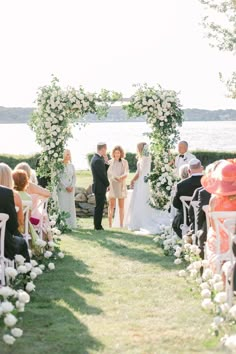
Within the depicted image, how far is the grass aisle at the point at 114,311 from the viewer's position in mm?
5102

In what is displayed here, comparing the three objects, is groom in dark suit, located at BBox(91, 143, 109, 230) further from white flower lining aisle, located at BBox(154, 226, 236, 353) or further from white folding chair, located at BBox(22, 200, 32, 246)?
white folding chair, located at BBox(22, 200, 32, 246)

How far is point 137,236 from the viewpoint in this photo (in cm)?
1209

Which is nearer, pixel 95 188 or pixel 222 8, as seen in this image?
pixel 95 188

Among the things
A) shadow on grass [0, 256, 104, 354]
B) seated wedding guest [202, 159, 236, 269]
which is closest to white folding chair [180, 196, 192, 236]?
shadow on grass [0, 256, 104, 354]

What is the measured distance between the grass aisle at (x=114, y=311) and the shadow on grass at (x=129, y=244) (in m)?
0.03

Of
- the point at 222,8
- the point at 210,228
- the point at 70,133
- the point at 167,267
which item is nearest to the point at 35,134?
the point at 70,133

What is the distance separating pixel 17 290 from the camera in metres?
6.80

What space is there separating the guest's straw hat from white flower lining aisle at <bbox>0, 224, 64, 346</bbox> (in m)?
1.93

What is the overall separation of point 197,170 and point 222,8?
17.7 m

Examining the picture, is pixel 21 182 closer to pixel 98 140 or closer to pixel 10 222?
pixel 10 222

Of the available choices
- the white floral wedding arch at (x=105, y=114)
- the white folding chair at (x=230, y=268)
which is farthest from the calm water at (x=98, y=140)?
the white folding chair at (x=230, y=268)

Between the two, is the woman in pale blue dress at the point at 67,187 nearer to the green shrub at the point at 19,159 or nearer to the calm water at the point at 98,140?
the calm water at the point at 98,140

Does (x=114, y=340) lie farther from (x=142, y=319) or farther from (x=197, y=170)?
(x=197, y=170)

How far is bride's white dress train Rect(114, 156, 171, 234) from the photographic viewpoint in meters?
13.2
